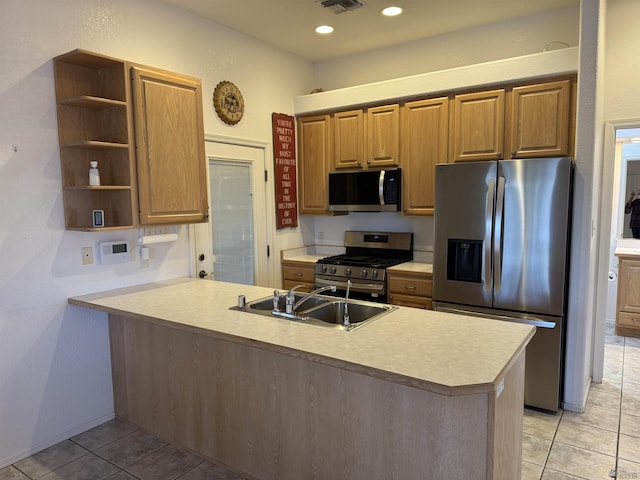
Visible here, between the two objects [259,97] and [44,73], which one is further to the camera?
[259,97]

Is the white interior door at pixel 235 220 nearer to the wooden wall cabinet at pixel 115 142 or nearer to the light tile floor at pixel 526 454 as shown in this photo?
the wooden wall cabinet at pixel 115 142

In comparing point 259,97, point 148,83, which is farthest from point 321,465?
point 259,97

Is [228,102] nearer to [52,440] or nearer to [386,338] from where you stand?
[386,338]

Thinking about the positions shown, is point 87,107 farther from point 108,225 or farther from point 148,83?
point 108,225

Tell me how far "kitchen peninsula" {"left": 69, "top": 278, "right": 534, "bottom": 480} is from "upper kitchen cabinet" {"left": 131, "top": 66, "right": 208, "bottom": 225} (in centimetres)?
57

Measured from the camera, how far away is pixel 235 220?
3.79 m

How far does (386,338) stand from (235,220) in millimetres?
2276

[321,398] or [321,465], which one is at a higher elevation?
[321,398]

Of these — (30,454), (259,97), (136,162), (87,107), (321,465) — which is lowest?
(30,454)

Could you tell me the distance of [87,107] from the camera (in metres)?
2.71

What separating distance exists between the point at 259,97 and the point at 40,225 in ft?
7.02

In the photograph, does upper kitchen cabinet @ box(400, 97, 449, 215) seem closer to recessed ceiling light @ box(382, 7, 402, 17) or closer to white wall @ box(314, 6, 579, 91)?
white wall @ box(314, 6, 579, 91)

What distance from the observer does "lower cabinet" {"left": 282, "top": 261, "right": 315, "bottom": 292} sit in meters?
4.12

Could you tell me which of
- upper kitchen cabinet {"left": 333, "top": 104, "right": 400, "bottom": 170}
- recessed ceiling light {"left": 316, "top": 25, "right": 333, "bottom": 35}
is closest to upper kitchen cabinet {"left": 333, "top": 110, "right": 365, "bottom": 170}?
upper kitchen cabinet {"left": 333, "top": 104, "right": 400, "bottom": 170}
